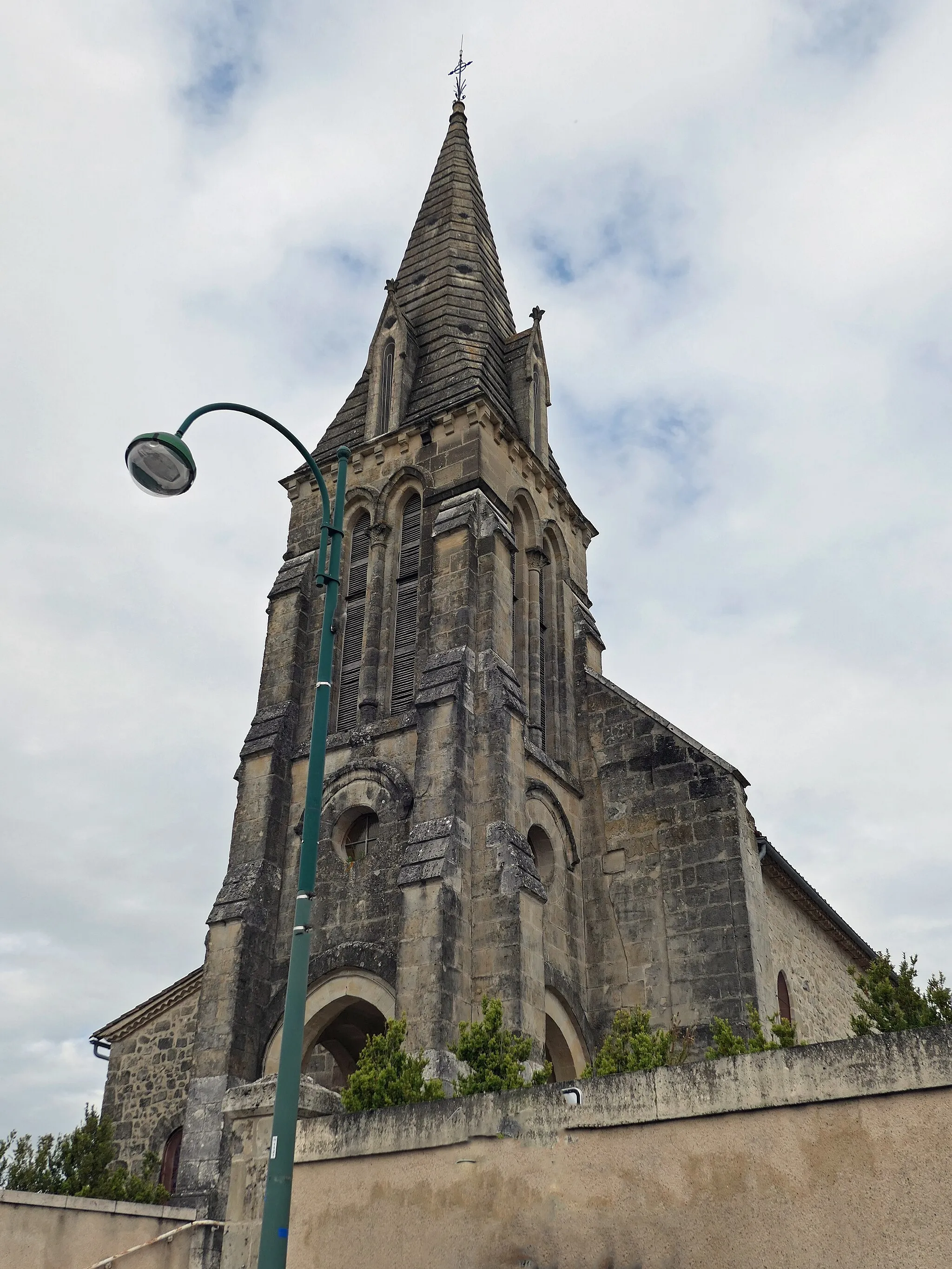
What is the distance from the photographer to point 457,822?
14.2m

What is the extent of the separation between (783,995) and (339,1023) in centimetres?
724

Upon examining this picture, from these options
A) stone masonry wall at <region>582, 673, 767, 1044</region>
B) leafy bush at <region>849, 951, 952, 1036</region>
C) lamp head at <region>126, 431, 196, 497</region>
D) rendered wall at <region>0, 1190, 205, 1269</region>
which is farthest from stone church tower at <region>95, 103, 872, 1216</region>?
lamp head at <region>126, 431, 196, 497</region>

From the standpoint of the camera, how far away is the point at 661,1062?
8320 mm

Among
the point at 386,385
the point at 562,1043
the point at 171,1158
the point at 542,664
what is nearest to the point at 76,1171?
the point at 171,1158

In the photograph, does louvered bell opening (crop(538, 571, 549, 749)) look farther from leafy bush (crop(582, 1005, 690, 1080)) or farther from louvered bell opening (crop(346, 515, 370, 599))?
leafy bush (crop(582, 1005, 690, 1080))

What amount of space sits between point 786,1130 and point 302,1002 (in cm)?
287

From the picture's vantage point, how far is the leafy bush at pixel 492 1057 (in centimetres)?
898

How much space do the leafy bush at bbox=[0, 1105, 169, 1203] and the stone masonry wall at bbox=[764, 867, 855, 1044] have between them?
9170 millimetres

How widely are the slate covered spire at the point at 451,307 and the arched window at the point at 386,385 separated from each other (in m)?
0.43

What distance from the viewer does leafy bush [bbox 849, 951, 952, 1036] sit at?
8062mm

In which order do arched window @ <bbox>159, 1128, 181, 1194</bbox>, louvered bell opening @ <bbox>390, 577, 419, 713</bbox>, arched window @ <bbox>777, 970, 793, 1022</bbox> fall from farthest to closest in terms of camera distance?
louvered bell opening @ <bbox>390, 577, 419, 713</bbox> < arched window @ <bbox>777, 970, 793, 1022</bbox> < arched window @ <bbox>159, 1128, 181, 1194</bbox>

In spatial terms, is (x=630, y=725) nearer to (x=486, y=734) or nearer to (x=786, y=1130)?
(x=486, y=734)

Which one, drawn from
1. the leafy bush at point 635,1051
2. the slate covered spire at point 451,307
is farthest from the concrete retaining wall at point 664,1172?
the slate covered spire at point 451,307

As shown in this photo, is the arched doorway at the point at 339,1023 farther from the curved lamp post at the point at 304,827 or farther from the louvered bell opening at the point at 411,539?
the curved lamp post at the point at 304,827
